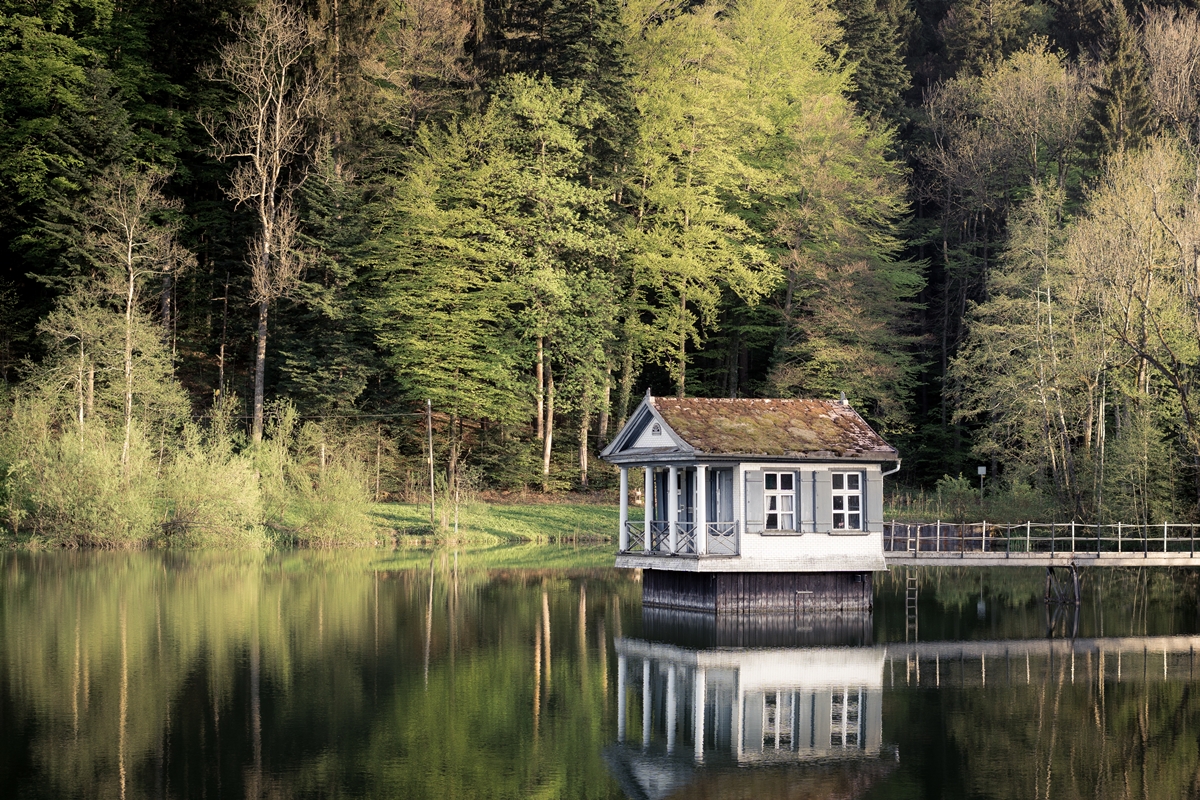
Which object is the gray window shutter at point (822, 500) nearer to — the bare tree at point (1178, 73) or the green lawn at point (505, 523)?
the green lawn at point (505, 523)

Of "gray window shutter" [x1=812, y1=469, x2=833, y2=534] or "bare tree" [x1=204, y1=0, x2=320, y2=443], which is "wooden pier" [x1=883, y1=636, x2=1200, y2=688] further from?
"bare tree" [x1=204, y1=0, x2=320, y2=443]

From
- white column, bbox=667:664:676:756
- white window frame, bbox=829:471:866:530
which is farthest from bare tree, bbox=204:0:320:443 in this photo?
white column, bbox=667:664:676:756

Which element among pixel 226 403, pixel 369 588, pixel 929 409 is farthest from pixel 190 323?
pixel 929 409

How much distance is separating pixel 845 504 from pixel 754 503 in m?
2.34

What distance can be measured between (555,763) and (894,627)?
1651 centimetres

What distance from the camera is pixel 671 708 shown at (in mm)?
21531

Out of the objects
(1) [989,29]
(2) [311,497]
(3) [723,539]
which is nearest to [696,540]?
(3) [723,539]

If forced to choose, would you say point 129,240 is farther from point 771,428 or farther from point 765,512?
point 765,512

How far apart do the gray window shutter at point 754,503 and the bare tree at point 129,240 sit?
28.0 metres

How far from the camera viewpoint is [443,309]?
59.2m

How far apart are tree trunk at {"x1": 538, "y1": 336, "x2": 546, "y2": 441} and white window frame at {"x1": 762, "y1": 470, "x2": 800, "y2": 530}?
27152 millimetres

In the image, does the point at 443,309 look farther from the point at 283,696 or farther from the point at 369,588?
the point at 283,696

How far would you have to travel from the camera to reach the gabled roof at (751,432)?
31.9 m

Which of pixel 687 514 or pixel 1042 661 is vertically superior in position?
pixel 687 514
